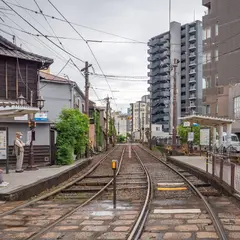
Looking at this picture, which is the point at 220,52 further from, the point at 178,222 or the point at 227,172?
the point at 178,222

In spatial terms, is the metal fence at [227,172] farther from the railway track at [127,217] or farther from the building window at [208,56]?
the building window at [208,56]

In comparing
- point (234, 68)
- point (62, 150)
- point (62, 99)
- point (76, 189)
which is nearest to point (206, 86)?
point (234, 68)

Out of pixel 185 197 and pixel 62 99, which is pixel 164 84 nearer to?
pixel 62 99

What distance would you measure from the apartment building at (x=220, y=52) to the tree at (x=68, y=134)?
32.0 m

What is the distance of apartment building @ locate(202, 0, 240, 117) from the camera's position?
52.3 meters

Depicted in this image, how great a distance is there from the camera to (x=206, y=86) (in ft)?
205

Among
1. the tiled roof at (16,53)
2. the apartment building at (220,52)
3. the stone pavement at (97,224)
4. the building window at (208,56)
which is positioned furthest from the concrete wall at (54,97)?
the building window at (208,56)

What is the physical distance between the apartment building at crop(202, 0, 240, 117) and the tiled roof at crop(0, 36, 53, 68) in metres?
34.4

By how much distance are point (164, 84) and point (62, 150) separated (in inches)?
3584

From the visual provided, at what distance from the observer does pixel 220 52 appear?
55344mm

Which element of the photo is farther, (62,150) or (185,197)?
(62,150)

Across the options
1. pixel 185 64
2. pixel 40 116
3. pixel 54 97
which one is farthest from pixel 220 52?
pixel 185 64

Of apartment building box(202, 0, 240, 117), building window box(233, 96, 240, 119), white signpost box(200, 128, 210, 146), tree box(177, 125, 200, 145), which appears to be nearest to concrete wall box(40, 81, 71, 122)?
white signpost box(200, 128, 210, 146)

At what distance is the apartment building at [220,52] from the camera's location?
172ft
